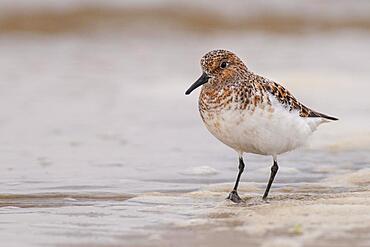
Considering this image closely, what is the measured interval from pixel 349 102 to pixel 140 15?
22.9 ft

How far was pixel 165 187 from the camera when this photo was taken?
637cm

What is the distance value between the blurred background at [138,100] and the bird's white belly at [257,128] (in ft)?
1.58

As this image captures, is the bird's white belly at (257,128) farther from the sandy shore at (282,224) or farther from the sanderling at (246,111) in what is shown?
the sandy shore at (282,224)

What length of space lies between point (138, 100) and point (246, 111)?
4319mm

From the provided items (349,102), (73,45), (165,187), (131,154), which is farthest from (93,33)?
(165,187)

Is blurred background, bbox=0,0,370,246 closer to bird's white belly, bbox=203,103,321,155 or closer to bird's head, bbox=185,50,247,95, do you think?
bird's white belly, bbox=203,103,321,155

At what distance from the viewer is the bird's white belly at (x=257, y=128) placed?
18.1ft

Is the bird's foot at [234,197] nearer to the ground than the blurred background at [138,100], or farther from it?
nearer to the ground

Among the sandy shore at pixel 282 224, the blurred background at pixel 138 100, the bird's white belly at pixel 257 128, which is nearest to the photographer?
the sandy shore at pixel 282 224

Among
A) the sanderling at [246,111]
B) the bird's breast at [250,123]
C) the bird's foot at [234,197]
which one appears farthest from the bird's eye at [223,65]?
the bird's foot at [234,197]

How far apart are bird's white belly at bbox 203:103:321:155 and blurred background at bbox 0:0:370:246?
0.48m

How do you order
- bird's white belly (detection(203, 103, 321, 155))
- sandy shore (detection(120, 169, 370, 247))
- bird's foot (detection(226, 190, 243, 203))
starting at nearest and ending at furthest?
sandy shore (detection(120, 169, 370, 247)), bird's white belly (detection(203, 103, 321, 155)), bird's foot (detection(226, 190, 243, 203))

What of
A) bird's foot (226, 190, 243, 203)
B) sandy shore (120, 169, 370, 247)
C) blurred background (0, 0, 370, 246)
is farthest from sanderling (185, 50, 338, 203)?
blurred background (0, 0, 370, 246)

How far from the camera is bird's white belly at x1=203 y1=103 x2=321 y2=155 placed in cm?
553
